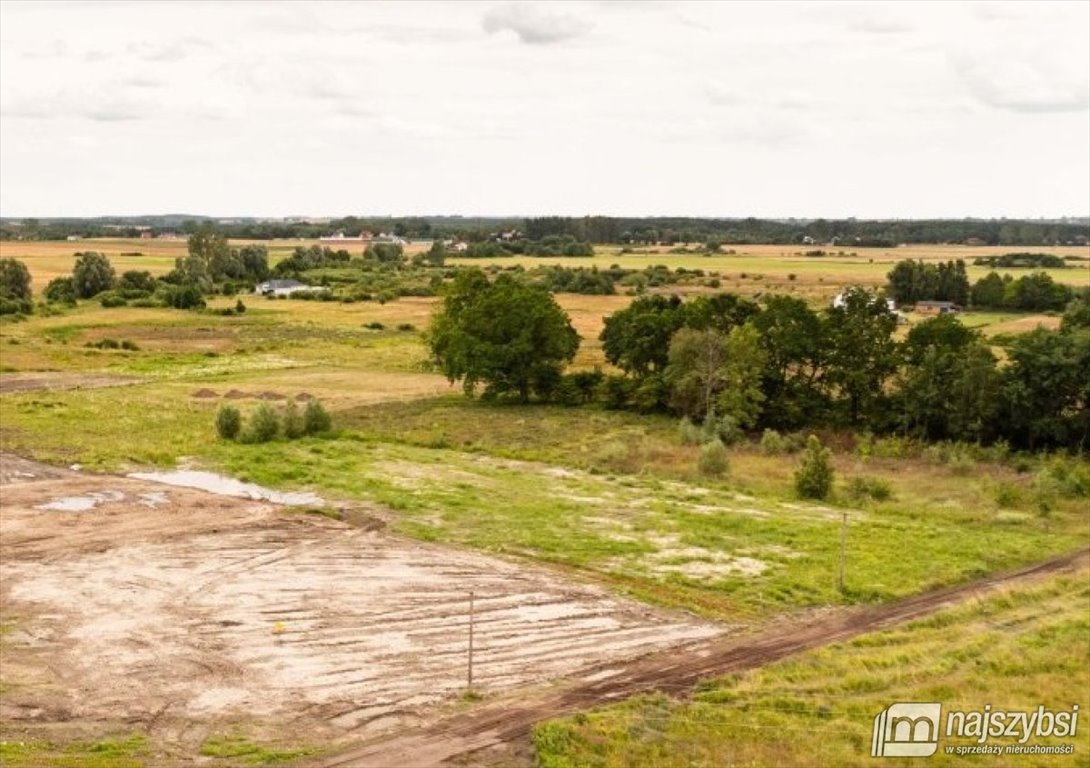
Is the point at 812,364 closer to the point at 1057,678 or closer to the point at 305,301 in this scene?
the point at 1057,678

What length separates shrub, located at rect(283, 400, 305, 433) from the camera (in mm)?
47375

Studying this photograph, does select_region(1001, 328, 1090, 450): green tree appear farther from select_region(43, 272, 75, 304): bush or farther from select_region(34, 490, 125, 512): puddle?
select_region(43, 272, 75, 304): bush

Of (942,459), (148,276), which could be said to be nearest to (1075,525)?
(942,459)

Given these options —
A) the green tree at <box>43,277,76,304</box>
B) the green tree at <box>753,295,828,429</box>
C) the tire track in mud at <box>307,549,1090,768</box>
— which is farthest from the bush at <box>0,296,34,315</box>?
the tire track in mud at <box>307,549,1090,768</box>

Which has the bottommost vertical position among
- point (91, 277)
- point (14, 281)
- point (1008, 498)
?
point (1008, 498)

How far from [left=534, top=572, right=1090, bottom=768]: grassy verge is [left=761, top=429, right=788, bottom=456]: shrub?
21836mm

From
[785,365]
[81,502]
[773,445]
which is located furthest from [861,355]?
[81,502]

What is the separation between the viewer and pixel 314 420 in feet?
158

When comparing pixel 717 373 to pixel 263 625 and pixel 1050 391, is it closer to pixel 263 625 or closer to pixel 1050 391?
pixel 1050 391

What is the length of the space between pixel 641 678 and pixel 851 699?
417 centimetres

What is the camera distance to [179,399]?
60.1 m

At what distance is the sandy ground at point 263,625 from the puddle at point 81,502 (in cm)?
40

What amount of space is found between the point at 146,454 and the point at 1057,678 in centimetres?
3446

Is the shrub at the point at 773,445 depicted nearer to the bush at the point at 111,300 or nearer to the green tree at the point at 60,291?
the bush at the point at 111,300
